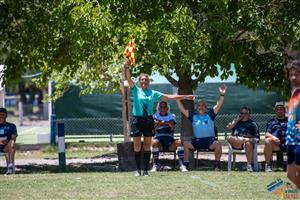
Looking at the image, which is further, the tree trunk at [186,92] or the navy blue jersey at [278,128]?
the tree trunk at [186,92]

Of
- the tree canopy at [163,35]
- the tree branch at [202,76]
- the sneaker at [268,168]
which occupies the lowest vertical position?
the sneaker at [268,168]

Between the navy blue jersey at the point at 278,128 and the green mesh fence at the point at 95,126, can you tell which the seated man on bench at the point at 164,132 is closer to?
the navy blue jersey at the point at 278,128

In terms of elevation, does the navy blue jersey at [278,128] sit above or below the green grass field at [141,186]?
above

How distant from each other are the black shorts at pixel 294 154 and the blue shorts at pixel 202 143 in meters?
6.89

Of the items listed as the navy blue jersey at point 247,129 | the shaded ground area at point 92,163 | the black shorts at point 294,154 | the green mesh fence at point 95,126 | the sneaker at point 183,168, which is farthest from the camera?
the green mesh fence at point 95,126

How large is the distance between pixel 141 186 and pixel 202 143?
13.1 ft

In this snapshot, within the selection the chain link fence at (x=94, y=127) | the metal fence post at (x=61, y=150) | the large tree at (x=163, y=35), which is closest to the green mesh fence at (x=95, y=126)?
the chain link fence at (x=94, y=127)

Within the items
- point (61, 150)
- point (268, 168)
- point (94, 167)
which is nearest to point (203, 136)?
point (268, 168)

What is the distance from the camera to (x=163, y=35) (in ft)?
53.0

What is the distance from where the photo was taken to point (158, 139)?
55.9 feet

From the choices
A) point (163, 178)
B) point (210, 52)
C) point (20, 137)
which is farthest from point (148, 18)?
point (20, 137)

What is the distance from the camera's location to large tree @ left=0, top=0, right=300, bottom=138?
642 inches

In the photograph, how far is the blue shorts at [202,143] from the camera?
1652cm

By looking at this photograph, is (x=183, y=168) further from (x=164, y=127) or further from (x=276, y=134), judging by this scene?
(x=276, y=134)
